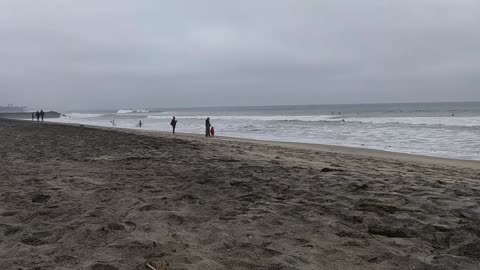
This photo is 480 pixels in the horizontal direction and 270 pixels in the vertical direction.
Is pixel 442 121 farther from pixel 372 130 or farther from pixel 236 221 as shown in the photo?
pixel 236 221

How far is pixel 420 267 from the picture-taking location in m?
3.79

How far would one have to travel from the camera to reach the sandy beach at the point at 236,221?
4.00 meters

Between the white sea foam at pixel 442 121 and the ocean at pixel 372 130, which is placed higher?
the white sea foam at pixel 442 121

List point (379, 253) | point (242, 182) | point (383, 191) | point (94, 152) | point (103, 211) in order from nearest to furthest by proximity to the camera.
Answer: point (379, 253) → point (103, 211) → point (383, 191) → point (242, 182) → point (94, 152)

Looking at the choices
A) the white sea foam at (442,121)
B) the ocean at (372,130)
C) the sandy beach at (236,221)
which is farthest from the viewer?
the white sea foam at (442,121)

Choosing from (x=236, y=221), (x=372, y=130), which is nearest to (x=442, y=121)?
(x=372, y=130)

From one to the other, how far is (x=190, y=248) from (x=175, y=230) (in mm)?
645

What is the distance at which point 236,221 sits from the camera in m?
5.18

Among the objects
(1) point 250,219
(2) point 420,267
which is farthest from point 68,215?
(2) point 420,267

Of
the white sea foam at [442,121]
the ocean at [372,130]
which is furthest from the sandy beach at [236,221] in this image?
the white sea foam at [442,121]

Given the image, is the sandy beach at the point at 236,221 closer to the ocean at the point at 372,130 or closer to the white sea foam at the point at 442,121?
the ocean at the point at 372,130

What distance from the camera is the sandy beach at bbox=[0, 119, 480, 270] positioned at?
13.1 feet

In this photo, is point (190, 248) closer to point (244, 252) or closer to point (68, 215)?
point (244, 252)

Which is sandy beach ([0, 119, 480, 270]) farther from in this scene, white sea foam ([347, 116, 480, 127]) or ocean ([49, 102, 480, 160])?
white sea foam ([347, 116, 480, 127])
